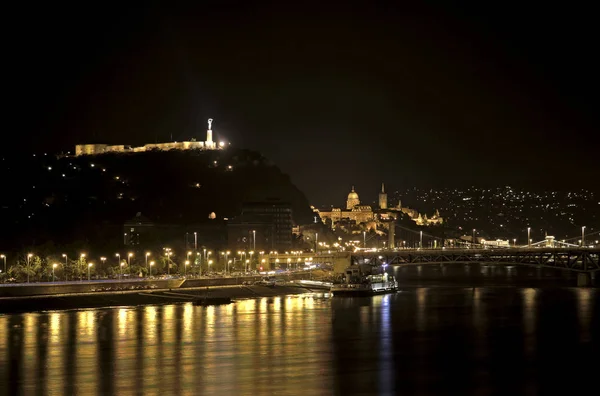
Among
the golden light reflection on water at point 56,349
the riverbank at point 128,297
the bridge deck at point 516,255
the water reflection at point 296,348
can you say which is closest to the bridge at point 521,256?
the bridge deck at point 516,255

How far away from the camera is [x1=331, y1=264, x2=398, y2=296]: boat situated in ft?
208

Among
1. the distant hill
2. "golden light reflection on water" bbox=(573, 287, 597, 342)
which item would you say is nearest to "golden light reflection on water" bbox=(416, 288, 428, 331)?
"golden light reflection on water" bbox=(573, 287, 597, 342)

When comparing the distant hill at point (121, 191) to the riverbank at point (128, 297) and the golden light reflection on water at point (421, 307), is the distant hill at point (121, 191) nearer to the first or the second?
the riverbank at point (128, 297)

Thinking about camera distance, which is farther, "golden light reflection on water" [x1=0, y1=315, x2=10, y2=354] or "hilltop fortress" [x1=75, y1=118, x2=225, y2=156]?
"hilltop fortress" [x1=75, y1=118, x2=225, y2=156]

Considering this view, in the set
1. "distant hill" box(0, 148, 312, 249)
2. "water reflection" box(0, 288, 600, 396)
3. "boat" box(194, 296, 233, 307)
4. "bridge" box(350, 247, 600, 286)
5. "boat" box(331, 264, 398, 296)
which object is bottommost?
"water reflection" box(0, 288, 600, 396)

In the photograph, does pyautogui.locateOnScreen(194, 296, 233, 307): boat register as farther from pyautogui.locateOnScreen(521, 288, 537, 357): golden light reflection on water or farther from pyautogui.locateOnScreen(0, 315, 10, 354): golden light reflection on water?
pyautogui.locateOnScreen(521, 288, 537, 357): golden light reflection on water

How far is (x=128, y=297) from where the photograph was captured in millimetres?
53781

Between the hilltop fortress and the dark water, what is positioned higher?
the hilltop fortress

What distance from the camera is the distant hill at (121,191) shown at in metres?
83.9

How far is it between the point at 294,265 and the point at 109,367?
59094mm

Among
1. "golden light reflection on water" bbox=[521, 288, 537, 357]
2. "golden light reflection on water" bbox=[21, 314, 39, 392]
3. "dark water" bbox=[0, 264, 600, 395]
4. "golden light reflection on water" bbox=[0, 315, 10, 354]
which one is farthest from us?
"golden light reflection on water" bbox=[521, 288, 537, 357]

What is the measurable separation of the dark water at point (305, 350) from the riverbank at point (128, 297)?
2.00 m

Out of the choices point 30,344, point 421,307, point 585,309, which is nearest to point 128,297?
point 421,307

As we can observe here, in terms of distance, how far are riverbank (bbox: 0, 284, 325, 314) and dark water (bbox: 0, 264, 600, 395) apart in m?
2.00
